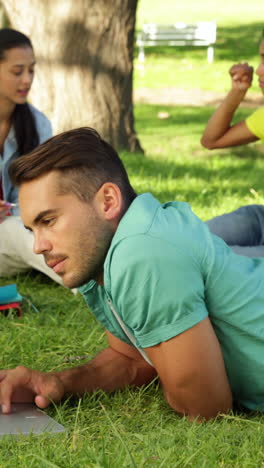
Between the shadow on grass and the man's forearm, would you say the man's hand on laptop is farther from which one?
the shadow on grass

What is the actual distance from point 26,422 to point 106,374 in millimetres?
435

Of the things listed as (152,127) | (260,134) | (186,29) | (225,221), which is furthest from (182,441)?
(186,29)

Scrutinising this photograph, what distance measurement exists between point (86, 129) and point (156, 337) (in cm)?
69

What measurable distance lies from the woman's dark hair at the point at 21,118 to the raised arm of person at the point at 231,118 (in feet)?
3.61

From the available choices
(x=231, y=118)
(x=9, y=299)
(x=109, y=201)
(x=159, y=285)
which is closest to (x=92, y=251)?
(x=109, y=201)

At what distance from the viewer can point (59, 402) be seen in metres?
2.92

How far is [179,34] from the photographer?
60.1 ft

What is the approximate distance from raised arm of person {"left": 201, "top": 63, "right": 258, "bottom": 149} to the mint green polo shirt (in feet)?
6.70

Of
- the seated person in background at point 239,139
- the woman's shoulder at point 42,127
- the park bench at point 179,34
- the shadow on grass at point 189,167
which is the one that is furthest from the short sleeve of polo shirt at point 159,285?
the park bench at point 179,34

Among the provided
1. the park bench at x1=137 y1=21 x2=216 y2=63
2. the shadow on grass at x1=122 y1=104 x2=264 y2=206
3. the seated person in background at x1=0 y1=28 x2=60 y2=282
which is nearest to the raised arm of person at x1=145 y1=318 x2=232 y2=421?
the seated person in background at x1=0 y1=28 x2=60 y2=282

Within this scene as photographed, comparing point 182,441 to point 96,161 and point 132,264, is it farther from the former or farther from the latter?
point 96,161

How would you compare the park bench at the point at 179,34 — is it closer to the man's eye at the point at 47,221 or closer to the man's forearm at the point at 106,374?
the man's forearm at the point at 106,374

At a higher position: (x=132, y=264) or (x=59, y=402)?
(x=132, y=264)

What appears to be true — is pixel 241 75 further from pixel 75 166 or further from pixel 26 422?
pixel 26 422
